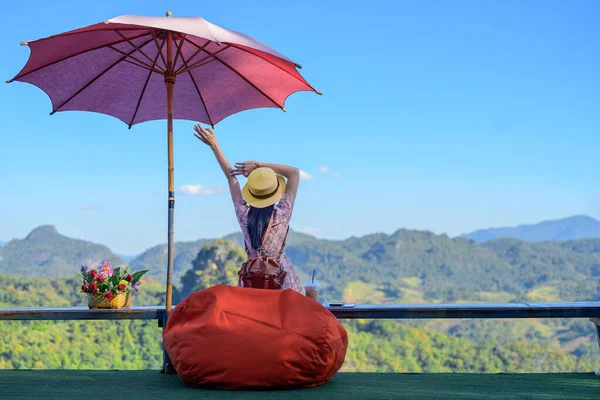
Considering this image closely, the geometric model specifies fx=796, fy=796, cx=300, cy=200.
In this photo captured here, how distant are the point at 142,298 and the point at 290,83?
138 feet

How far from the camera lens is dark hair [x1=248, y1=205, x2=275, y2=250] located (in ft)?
13.0

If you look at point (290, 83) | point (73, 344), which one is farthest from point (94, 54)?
point (73, 344)

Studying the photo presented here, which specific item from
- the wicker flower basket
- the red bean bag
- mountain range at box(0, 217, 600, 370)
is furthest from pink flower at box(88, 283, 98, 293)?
mountain range at box(0, 217, 600, 370)

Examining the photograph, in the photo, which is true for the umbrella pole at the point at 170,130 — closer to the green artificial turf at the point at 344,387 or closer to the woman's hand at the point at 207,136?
the woman's hand at the point at 207,136

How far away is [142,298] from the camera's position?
148 feet

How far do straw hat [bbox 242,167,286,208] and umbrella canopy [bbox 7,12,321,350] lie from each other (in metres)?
0.48

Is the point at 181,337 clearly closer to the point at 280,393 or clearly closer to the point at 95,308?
the point at 280,393

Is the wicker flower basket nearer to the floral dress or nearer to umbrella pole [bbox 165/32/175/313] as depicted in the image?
umbrella pole [bbox 165/32/175/313]

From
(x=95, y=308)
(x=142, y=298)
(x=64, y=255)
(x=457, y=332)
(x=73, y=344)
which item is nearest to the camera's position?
(x=95, y=308)

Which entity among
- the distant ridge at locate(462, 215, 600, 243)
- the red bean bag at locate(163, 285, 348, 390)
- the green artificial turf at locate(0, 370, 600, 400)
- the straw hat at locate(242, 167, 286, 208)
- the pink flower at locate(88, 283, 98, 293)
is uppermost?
the distant ridge at locate(462, 215, 600, 243)

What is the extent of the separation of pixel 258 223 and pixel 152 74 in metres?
1.40

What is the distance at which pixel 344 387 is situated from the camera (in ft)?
11.6

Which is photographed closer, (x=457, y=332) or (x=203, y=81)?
(x=203, y=81)

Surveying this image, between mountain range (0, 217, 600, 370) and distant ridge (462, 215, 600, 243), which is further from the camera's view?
distant ridge (462, 215, 600, 243)
